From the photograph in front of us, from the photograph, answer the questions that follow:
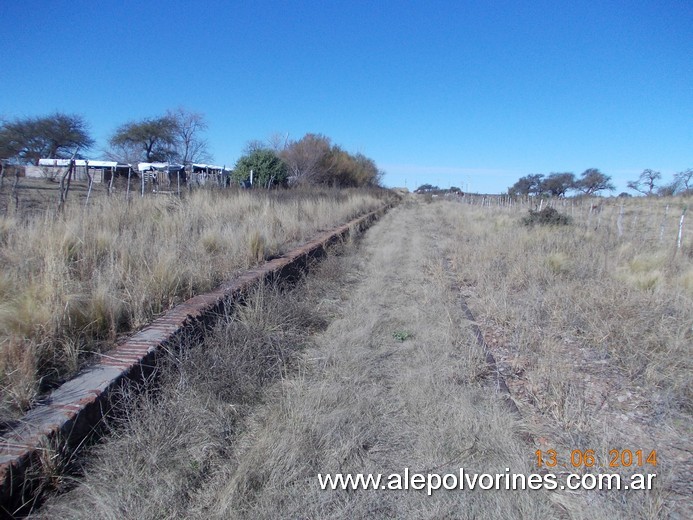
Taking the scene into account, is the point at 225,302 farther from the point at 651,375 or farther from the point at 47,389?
the point at 651,375

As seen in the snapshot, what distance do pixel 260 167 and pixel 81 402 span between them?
27.1m

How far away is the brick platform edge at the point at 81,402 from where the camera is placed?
1936mm

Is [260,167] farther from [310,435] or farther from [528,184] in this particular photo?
[528,184]

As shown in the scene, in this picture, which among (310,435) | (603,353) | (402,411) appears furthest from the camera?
(603,353)

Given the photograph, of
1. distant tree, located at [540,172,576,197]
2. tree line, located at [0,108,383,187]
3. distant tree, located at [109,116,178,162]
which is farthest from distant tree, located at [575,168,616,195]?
distant tree, located at [109,116,178,162]

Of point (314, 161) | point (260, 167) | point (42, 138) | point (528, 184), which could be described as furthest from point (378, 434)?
point (528, 184)

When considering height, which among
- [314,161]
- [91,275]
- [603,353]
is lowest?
[603,353]

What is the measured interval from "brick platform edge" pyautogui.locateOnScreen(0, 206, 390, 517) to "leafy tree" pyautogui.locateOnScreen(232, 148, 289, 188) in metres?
24.4

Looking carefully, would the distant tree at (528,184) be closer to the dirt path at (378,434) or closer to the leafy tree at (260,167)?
the leafy tree at (260,167)

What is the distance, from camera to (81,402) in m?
2.36

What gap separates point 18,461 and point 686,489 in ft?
11.4

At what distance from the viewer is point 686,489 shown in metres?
2.29

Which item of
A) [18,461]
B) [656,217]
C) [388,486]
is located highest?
[656,217]

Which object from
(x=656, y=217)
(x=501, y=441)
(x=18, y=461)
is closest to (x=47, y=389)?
(x=18, y=461)
